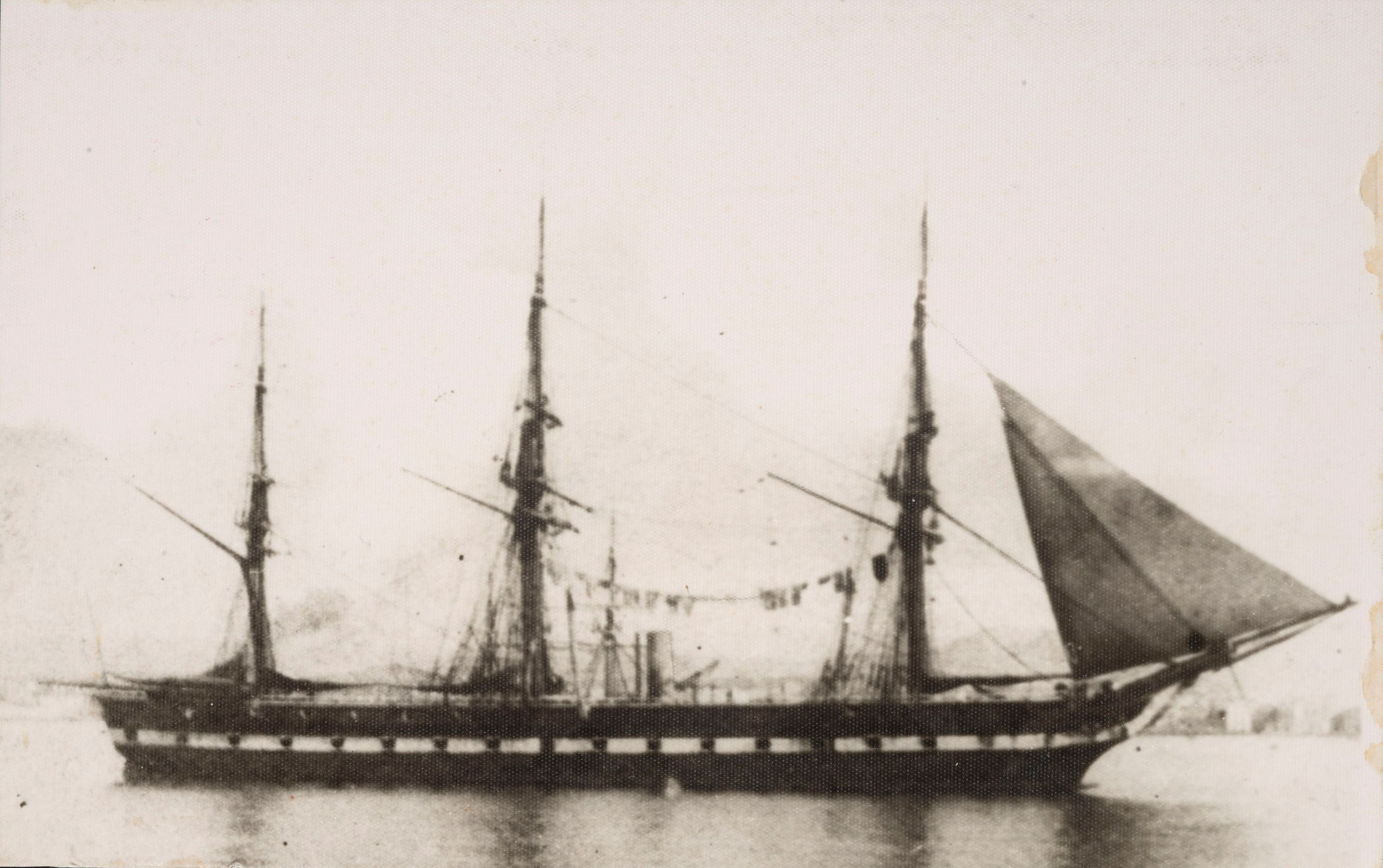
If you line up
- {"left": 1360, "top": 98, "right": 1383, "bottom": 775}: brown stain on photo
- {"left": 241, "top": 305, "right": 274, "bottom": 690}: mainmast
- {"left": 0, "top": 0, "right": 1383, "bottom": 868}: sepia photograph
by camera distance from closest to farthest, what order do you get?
{"left": 1360, "top": 98, "right": 1383, "bottom": 775}: brown stain on photo
{"left": 0, "top": 0, "right": 1383, "bottom": 868}: sepia photograph
{"left": 241, "top": 305, "right": 274, "bottom": 690}: mainmast

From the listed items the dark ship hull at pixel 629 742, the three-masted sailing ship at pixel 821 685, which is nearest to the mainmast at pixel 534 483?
the three-masted sailing ship at pixel 821 685

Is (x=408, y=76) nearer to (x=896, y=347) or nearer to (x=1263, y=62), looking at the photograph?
(x=896, y=347)

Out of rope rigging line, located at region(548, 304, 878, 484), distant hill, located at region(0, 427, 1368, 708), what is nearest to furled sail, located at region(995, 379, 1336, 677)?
rope rigging line, located at region(548, 304, 878, 484)

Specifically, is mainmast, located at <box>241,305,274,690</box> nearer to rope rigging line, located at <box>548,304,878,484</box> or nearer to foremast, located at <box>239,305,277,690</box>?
foremast, located at <box>239,305,277,690</box>

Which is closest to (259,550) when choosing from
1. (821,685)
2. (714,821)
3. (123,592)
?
(123,592)

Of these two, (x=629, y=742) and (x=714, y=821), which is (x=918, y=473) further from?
(x=629, y=742)

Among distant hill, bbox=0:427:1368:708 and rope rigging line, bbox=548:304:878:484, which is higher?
rope rigging line, bbox=548:304:878:484

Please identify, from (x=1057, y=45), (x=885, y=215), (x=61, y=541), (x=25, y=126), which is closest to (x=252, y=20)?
(x=25, y=126)
